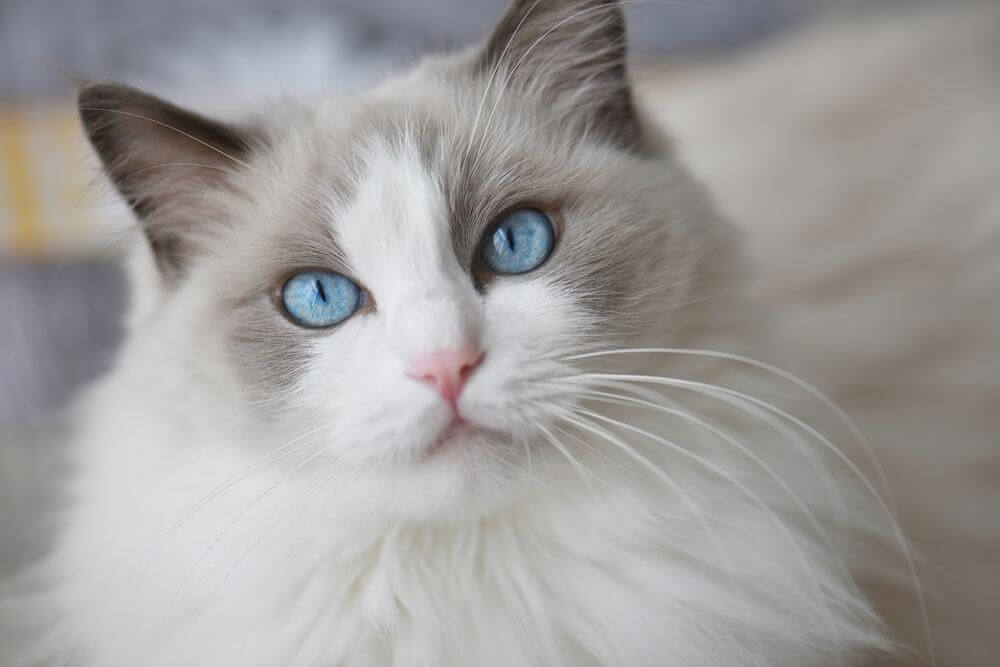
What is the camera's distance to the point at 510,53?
4.24 ft

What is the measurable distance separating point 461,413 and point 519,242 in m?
0.28

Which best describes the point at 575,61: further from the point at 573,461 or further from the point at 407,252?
the point at 573,461

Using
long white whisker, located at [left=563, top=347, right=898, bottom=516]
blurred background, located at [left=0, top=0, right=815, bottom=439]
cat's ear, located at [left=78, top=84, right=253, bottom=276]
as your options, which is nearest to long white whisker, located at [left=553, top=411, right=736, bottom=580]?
long white whisker, located at [left=563, top=347, right=898, bottom=516]

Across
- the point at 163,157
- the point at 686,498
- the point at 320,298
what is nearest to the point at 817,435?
the point at 686,498

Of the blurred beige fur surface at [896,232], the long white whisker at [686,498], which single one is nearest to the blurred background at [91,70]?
the blurred beige fur surface at [896,232]

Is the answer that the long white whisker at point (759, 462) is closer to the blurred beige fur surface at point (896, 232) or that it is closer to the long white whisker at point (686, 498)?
the long white whisker at point (686, 498)

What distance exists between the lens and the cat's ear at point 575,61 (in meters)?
1.29

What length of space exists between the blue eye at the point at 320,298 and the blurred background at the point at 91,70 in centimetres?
148

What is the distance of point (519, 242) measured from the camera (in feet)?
3.78

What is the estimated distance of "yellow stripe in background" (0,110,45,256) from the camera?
264 centimetres

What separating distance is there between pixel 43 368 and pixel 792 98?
2.52 metres

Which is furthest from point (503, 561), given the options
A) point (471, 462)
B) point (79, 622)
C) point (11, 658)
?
point (11, 658)

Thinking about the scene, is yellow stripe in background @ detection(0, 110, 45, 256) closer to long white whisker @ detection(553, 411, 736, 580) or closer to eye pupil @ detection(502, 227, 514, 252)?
eye pupil @ detection(502, 227, 514, 252)

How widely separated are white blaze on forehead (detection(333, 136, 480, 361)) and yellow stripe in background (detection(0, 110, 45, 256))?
2.00 m
